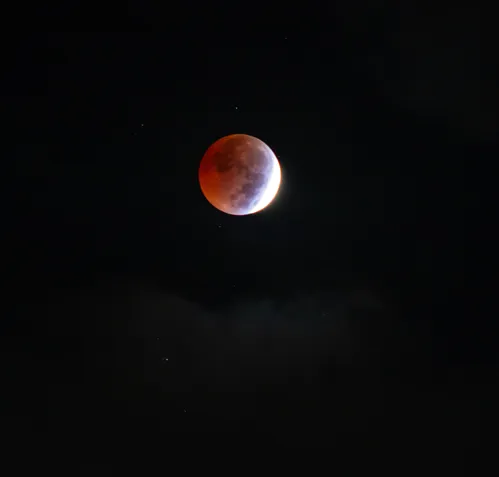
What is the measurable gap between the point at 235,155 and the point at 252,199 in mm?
915

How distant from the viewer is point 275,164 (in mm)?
11539

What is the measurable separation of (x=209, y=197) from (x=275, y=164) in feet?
5.00

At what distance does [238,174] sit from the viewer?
10.9 m

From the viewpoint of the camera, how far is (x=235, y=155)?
10898 mm

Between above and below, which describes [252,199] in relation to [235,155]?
below

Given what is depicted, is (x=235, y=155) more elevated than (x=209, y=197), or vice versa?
(x=235, y=155)

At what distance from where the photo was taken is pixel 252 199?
11.1 m

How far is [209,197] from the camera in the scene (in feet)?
36.6

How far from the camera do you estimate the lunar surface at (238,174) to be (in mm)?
10883

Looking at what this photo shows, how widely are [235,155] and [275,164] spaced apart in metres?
1.02

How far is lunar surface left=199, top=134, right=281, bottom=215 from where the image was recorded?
10.9 metres
